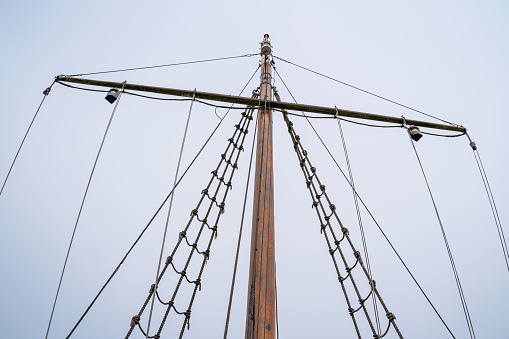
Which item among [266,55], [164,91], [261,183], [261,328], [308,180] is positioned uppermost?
[266,55]

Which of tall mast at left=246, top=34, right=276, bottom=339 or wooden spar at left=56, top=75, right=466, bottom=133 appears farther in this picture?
wooden spar at left=56, top=75, right=466, bottom=133

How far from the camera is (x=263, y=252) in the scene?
3922mm

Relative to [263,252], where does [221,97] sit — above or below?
above

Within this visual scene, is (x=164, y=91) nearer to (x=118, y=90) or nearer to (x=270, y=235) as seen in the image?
(x=118, y=90)

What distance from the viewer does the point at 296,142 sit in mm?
6293

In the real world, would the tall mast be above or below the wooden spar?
below

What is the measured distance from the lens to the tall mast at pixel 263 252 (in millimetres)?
3365

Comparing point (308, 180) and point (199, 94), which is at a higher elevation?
point (199, 94)

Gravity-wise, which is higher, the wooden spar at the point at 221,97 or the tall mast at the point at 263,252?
the wooden spar at the point at 221,97

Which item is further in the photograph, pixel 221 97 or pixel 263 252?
pixel 221 97

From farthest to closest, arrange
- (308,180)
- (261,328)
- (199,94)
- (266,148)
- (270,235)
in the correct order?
(308,180), (199,94), (266,148), (270,235), (261,328)

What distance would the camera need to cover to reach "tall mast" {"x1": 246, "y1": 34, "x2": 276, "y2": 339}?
337 cm

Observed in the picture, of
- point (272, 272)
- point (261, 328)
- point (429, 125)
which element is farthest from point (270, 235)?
point (429, 125)

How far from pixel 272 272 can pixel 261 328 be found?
0.65m
